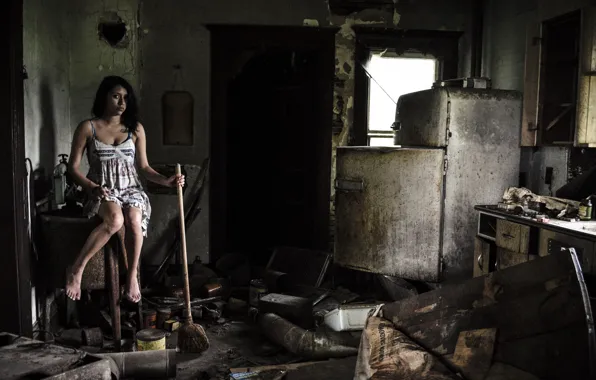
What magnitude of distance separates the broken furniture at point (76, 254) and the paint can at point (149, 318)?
0.41 metres

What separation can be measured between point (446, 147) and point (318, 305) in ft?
5.84

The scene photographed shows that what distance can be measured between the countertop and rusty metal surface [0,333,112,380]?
2817 mm

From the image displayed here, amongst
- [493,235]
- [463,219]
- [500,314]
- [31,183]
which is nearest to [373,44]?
[463,219]

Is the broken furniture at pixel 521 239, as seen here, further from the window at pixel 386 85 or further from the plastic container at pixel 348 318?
the window at pixel 386 85

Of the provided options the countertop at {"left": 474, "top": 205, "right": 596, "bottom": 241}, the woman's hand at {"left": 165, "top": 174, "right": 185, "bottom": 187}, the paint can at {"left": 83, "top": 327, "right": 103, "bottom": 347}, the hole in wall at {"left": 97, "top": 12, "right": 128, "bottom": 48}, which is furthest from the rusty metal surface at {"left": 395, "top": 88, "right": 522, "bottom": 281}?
the hole in wall at {"left": 97, "top": 12, "right": 128, "bottom": 48}

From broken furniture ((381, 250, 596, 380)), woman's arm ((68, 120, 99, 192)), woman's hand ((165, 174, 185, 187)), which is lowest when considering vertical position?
broken furniture ((381, 250, 596, 380))

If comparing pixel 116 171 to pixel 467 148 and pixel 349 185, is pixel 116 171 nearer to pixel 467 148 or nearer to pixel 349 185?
pixel 349 185

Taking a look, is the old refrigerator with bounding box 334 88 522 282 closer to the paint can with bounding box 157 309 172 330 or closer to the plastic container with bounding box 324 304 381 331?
the plastic container with bounding box 324 304 381 331

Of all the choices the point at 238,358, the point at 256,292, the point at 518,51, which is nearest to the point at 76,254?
A: the point at 238,358

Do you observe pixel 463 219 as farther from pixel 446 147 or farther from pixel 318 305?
pixel 318 305

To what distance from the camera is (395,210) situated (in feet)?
15.5

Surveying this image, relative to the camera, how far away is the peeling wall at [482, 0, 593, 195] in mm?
4453

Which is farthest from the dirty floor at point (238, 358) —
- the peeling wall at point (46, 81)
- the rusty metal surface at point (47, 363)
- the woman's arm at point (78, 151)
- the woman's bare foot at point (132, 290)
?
the peeling wall at point (46, 81)

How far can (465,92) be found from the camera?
461cm
